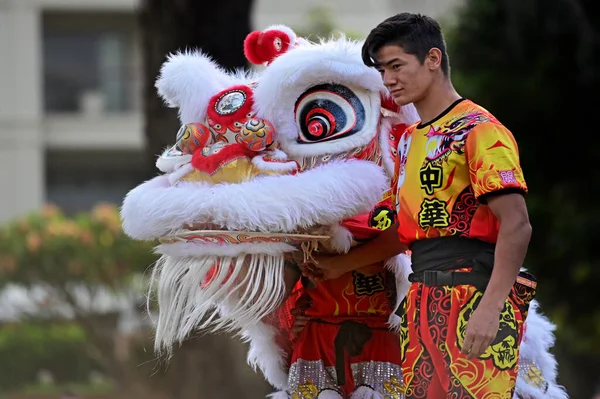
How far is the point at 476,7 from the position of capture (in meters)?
10.4

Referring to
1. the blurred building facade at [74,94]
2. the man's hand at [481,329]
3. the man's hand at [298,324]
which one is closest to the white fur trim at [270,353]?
the man's hand at [298,324]

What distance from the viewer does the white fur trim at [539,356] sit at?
3.62 meters

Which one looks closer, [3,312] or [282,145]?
[282,145]

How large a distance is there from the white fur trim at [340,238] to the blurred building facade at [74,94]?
1772 cm

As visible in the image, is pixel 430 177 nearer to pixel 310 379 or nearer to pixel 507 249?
pixel 507 249

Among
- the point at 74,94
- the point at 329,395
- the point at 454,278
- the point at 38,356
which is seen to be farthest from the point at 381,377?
the point at 74,94

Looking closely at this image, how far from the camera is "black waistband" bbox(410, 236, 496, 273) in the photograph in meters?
3.09

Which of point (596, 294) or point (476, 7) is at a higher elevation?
point (476, 7)

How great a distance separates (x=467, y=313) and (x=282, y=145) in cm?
92

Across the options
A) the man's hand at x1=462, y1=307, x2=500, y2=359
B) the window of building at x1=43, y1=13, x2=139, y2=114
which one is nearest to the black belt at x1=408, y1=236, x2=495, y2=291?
the man's hand at x1=462, y1=307, x2=500, y2=359

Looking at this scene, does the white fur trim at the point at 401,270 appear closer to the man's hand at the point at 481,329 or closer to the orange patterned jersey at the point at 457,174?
the orange patterned jersey at the point at 457,174

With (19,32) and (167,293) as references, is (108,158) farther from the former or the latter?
(167,293)

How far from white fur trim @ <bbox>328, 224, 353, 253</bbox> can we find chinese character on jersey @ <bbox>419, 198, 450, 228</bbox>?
467mm

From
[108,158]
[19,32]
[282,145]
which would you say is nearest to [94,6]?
[19,32]
